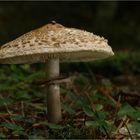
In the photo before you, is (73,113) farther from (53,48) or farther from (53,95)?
(53,48)

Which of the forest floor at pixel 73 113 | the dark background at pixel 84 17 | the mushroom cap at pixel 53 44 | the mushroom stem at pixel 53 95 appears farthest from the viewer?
the dark background at pixel 84 17

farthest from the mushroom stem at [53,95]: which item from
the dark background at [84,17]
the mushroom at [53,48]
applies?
the dark background at [84,17]

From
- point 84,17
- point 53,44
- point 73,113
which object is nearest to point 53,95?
point 73,113

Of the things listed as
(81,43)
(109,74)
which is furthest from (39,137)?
(109,74)

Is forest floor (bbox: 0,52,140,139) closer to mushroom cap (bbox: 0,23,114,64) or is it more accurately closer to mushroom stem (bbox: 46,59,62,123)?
mushroom stem (bbox: 46,59,62,123)

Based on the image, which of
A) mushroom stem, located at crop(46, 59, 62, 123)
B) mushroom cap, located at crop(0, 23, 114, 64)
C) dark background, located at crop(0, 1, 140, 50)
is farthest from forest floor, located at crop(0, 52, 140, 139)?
dark background, located at crop(0, 1, 140, 50)

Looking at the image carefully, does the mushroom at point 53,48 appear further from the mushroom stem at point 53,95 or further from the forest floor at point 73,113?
the forest floor at point 73,113
